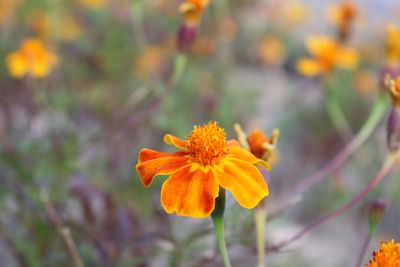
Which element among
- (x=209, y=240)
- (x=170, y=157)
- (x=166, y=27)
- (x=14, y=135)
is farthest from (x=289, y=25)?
(x=170, y=157)

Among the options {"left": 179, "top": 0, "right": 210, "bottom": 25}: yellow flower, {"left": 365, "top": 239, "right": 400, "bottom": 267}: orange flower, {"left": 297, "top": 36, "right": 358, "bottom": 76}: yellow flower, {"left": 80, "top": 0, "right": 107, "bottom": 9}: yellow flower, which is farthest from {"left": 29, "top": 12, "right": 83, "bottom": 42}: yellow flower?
{"left": 365, "top": 239, "right": 400, "bottom": 267}: orange flower

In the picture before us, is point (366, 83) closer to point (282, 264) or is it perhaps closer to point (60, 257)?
point (282, 264)

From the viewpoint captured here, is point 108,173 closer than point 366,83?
Yes

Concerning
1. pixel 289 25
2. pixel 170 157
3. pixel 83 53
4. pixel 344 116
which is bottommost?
pixel 170 157

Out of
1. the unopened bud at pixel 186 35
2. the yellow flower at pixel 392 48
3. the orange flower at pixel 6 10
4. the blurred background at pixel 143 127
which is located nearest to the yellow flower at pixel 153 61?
the blurred background at pixel 143 127

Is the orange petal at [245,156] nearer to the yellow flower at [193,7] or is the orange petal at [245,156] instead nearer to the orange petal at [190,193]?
the orange petal at [190,193]

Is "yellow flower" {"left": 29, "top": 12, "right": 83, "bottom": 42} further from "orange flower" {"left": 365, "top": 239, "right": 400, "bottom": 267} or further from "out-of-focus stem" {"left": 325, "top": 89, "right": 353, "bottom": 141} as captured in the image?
"orange flower" {"left": 365, "top": 239, "right": 400, "bottom": 267}
